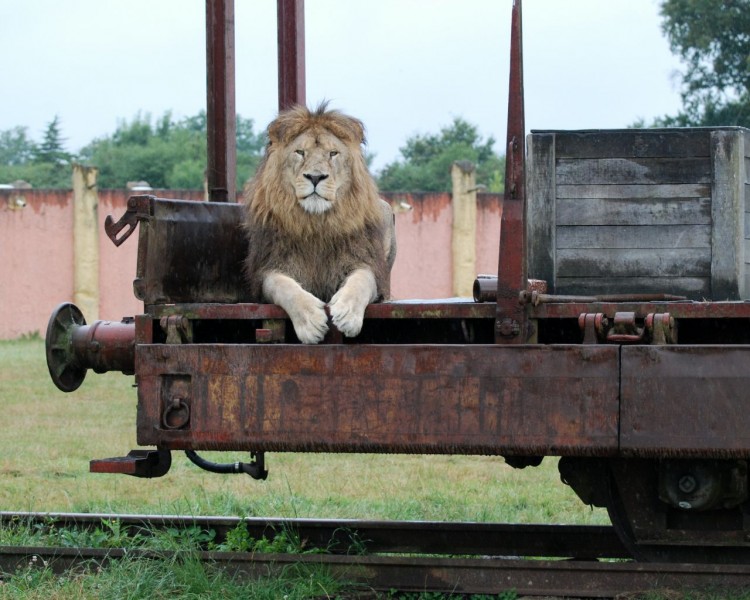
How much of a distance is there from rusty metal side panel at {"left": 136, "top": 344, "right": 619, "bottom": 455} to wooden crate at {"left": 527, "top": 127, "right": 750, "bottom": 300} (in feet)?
3.24

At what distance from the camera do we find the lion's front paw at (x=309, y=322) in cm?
392

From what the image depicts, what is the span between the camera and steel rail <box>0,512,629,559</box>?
4.70 meters

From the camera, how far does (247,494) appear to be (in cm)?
645

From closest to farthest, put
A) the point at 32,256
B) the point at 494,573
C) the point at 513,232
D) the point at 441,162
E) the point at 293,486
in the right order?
1. the point at 513,232
2. the point at 494,573
3. the point at 293,486
4. the point at 32,256
5. the point at 441,162

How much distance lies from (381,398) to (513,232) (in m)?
0.64

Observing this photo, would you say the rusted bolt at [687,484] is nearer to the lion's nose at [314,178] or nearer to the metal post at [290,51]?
the lion's nose at [314,178]

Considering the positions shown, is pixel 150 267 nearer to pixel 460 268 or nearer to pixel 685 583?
pixel 685 583

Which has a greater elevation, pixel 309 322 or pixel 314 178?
pixel 314 178

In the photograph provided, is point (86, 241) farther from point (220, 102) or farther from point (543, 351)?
point (543, 351)

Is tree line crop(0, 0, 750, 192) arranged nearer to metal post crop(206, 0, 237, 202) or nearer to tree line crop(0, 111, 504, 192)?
tree line crop(0, 111, 504, 192)

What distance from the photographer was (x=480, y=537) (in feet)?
15.6

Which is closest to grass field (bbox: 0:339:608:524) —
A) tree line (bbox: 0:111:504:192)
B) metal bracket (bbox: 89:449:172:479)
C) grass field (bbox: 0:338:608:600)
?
grass field (bbox: 0:338:608:600)

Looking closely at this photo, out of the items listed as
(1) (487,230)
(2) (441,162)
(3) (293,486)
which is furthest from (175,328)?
(2) (441,162)

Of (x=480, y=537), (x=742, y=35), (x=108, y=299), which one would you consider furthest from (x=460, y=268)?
(x=480, y=537)
